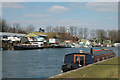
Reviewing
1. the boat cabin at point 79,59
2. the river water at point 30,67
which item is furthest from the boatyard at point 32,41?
the boat cabin at point 79,59

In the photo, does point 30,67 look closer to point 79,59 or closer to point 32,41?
point 79,59

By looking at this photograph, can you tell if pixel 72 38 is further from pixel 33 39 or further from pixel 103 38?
pixel 33 39

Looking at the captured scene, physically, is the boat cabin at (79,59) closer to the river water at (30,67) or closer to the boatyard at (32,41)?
the river water at (30,67)

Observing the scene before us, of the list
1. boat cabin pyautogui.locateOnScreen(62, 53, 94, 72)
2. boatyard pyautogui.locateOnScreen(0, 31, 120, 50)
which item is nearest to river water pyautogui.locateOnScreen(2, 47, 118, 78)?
boat cabin pyautogui.locateOnScreen(62, 53, 94, 72)

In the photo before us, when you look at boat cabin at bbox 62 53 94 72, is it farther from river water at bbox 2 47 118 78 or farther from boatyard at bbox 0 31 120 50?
boatyard at bbox 0 31 120 50

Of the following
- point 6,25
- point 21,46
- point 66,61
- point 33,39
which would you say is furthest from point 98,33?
point 66,61

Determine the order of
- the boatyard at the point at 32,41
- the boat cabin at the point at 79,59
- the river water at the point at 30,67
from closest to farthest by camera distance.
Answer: the boat cabin at the point at 79,59
the river water at the point at 30,67
the boatyard at the point at 32,41

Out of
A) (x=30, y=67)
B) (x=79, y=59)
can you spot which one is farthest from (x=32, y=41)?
(x=79, y=59)

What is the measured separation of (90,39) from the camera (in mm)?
167375

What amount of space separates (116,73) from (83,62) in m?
6.80

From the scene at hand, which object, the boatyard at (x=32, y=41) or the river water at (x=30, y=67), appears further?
the boatyard at (x=32, y=41)

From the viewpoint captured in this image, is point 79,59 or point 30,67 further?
point 30,67

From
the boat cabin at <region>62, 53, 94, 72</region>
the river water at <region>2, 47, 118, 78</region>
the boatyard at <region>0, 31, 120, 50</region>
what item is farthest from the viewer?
the boatyard at <region>0, 31, 120, 50</region>

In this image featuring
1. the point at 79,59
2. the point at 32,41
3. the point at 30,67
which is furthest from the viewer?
the point at 32,41
